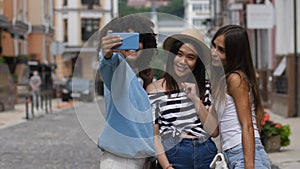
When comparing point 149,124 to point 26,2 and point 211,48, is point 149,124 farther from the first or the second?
point 26,2

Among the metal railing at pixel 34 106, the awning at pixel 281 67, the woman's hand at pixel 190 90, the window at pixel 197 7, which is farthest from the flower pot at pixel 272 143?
the window at pixel 197 7

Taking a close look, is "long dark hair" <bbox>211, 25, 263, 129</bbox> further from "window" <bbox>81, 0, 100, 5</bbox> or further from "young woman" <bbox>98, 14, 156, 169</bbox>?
"window" <bbox>81, 0, 100, 5</bbox>

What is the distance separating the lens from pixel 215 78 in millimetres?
4867

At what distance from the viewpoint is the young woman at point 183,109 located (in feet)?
15.8

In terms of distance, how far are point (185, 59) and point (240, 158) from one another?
0.72 metres

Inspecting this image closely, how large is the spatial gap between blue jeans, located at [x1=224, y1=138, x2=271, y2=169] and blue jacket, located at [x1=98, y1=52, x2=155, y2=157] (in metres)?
0.53

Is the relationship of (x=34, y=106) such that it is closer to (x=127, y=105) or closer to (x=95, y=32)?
(x=95, y=32)

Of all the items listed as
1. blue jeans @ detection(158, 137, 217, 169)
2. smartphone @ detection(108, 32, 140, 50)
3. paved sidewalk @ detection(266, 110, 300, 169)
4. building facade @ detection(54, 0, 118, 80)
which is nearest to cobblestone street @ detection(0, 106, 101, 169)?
paved sidewalk @ detection(266, 110, 300, 169)

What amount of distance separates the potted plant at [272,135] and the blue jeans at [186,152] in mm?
7377

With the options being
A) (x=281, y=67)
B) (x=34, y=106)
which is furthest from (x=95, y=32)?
(x=34, y=106)

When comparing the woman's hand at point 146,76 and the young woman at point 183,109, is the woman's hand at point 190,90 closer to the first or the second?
the young woman at point 183,109

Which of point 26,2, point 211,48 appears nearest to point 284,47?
point 211,48

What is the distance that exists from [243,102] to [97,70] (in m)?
0.95

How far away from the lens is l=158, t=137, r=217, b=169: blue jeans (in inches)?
192
